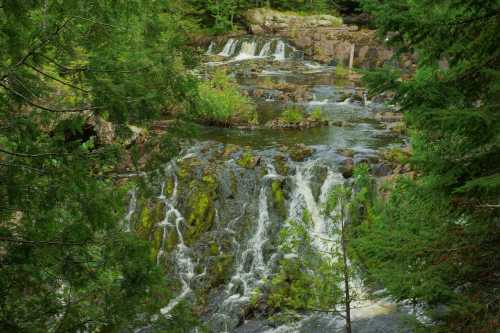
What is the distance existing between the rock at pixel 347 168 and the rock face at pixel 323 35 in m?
15.0

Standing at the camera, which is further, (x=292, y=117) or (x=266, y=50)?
(x=266, y=50)

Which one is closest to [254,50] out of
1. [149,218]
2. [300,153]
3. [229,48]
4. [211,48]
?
[229,48]

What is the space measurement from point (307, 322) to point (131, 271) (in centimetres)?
629

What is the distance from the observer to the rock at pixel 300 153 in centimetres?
1311

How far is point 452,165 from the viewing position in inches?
175

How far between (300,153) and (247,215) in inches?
98.9

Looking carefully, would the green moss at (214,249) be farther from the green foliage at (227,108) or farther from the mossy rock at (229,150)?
the green foliage at (227,108)

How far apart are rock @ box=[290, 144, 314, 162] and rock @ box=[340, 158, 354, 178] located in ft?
3.55

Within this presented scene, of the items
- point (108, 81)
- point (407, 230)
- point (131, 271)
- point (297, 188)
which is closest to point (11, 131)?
point (108, 81)

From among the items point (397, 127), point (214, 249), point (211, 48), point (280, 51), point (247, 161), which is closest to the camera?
point (214, 249)

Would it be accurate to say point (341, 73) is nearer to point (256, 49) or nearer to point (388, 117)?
point (256, 49)

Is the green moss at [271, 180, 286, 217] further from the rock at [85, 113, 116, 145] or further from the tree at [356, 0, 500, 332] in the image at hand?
the tree at [356, 0, 500, 332]

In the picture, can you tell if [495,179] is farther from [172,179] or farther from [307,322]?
[172,179]

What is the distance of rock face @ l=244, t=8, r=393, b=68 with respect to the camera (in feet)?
98.0
